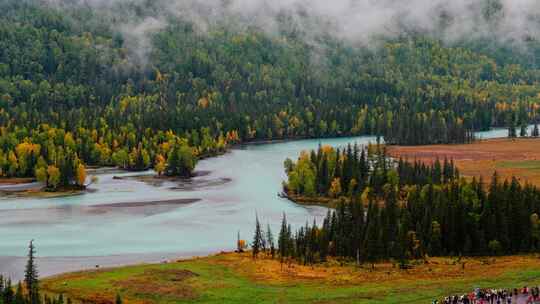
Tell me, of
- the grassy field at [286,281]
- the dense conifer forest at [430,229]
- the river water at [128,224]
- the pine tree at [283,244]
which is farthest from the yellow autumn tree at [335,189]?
the grassy field at [286,281]

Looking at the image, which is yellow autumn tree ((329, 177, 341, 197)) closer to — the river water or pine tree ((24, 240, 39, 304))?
the river water

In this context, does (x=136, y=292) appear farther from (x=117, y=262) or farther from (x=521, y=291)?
(x=521, y=291)

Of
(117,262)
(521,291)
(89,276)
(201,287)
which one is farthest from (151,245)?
(521,291)

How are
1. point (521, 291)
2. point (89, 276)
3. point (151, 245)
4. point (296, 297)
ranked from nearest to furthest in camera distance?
point (521, 291) < point (296, 297) < point (89, 276) < point (151, 245)

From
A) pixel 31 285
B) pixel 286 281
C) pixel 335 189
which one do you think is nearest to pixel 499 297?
pixel 286 281

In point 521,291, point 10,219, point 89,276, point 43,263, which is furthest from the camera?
point 10,219

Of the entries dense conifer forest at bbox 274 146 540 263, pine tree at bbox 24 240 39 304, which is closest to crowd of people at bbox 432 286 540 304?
dense conifer forest at bbox 274 146 540 263

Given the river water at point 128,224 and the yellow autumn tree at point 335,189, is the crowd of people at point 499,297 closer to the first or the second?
the river water at point 128,224
